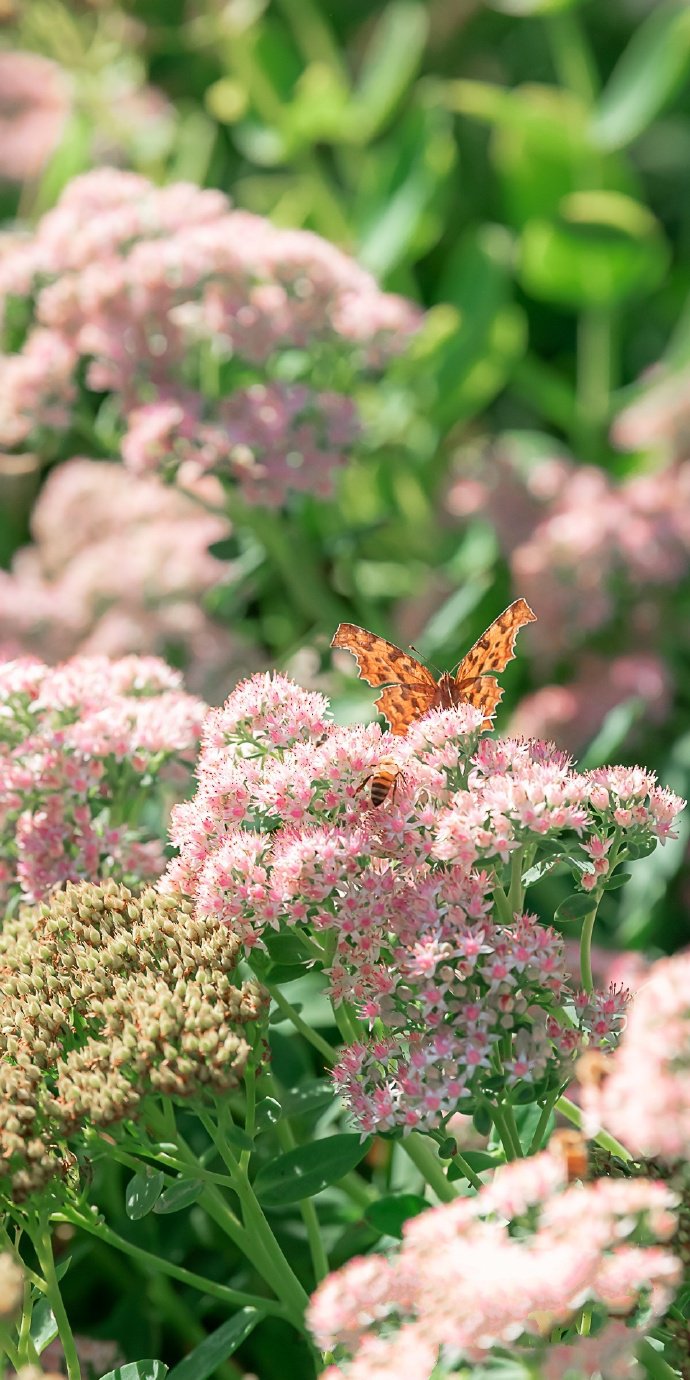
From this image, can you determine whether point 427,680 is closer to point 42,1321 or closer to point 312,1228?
point 312,1228

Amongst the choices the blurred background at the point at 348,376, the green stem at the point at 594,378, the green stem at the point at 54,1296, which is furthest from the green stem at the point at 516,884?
the green stem at the point at 594,378

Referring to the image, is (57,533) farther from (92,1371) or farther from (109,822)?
(92,1371)

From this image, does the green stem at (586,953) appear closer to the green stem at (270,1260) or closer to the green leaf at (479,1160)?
the green leaf at (479,1160)

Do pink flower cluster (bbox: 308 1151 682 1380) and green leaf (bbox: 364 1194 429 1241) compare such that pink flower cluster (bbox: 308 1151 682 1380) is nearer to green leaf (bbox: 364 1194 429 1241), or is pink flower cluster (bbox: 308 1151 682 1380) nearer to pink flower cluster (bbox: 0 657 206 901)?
green leaf (bbox: 364 1194 429 1241)

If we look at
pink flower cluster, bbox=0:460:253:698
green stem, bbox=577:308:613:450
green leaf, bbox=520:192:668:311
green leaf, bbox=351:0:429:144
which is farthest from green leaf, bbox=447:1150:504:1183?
green leaf, bbox=351:0:429:144

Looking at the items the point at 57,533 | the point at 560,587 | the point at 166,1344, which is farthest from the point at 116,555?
the point at 166,1344

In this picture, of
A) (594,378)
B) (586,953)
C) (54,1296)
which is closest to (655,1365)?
(586,953)
